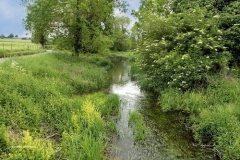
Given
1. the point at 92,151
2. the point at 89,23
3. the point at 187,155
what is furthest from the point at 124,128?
the point at 89,23

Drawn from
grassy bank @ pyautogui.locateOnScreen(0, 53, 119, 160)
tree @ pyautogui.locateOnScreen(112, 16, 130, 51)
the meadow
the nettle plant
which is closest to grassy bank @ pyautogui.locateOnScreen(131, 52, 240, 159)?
the nettle plant

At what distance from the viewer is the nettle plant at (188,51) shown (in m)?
13.0

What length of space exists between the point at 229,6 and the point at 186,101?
8.11m

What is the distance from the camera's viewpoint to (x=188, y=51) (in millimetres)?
13625

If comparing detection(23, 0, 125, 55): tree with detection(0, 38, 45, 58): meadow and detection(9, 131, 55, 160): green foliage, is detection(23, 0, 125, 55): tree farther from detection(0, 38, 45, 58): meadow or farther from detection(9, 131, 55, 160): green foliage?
detection(9, 131, 55, 160): green foliage

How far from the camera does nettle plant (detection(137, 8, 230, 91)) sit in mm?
13008

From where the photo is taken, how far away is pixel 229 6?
15.5 meters

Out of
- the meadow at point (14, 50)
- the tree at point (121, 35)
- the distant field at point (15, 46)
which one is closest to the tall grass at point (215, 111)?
the meadow at point (14, 50)

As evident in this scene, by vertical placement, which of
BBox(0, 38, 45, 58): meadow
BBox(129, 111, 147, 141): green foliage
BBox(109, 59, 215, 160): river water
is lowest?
BBox(109, 59, 215, 160): river water

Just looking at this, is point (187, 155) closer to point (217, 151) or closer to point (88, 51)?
point (217, 151)

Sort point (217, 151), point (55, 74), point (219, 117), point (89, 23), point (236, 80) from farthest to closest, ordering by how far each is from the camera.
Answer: point (89, 23), point (55, 74), point (236, 80), point (219, 117), point (217, 151)

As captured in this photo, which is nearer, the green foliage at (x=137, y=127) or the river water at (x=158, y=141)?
the river water at (x=158, y=141)

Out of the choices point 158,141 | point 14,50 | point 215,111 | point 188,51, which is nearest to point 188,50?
point 188,51

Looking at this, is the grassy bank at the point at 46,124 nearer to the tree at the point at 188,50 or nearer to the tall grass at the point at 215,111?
the tall grass at the point at 215,111
